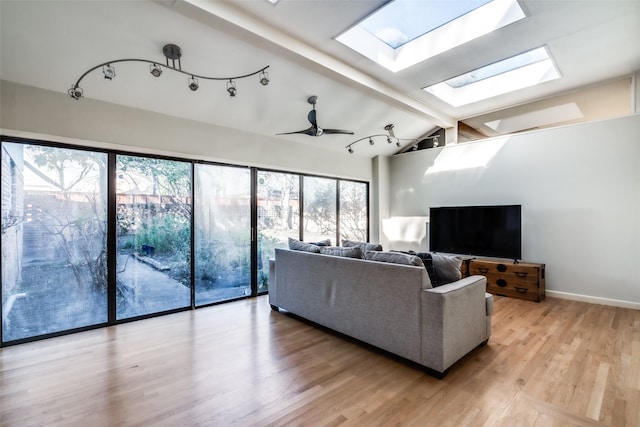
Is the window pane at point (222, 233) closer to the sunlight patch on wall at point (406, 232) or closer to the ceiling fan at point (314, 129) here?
the ceiling fan at point (314, 129)

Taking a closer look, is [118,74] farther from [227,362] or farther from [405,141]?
[405,141]

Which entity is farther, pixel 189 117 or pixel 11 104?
pixel 189 117

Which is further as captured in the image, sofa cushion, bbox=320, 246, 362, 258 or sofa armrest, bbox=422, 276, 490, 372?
sofa cushion, bbox=320, 246, 362, 258

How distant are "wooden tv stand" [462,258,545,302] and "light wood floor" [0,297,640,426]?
962 mm

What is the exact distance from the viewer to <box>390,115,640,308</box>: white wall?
410 centimetres

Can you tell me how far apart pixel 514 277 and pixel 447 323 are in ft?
9.91

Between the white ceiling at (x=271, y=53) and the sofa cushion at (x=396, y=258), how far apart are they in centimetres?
223

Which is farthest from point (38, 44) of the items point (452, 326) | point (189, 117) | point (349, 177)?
point (349, 177)

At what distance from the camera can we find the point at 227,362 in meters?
2.66

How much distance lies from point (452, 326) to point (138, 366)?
272 centimetres

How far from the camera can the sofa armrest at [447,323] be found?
7.68 ft

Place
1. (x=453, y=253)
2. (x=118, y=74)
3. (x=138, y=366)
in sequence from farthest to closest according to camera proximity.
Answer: (x=453, y=253) < (x=118, y=74) < (x=138, y=366)

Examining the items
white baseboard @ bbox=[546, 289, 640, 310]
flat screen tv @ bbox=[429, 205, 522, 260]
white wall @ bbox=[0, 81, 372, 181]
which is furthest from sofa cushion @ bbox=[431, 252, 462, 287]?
white wall @ bbox=[0, 81, 372, 181]

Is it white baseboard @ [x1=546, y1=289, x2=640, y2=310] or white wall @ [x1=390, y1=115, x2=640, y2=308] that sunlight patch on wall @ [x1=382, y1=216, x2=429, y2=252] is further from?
white baseboard @ [x1=546, y1=289, x2=640, y2=310]
